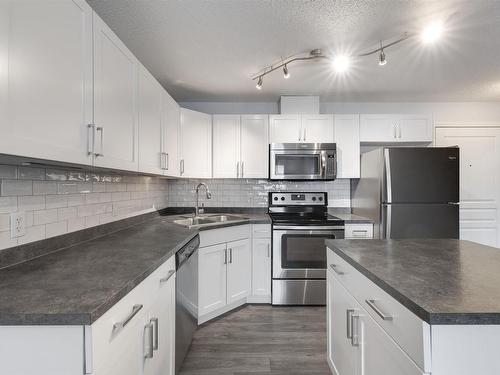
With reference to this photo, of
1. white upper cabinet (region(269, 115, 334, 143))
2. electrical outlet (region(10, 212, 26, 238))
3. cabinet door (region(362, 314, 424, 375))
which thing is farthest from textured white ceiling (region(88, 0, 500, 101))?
cabinet door (region(362, 314, 424, 375))

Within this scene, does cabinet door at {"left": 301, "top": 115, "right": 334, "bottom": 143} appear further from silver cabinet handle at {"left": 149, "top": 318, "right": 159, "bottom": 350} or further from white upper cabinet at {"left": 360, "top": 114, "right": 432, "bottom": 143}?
silver cabinet handle at {"left": 149, "top": 318, "right": 159, "bottom": 350}

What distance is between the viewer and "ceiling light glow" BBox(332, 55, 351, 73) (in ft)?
7.55

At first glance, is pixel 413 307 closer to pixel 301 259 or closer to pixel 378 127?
pixel 301 259

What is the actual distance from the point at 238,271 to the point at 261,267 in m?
0.26

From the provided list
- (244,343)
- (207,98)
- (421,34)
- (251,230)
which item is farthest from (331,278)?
(207,98)

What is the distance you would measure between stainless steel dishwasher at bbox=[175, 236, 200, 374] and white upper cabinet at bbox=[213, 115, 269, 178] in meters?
1.23

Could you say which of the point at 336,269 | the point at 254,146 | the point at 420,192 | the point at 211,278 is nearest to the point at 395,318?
the point at 336,269

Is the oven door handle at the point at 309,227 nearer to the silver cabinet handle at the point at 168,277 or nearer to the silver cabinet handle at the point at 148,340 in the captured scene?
the silver cabinet handle at the point at 168,277

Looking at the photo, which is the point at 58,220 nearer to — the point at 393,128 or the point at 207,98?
the point at 207,98

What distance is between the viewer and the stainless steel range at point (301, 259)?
2.76m

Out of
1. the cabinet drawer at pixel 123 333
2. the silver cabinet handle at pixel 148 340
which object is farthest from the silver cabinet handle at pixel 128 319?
the silver cabinet handle at pixel 148 340

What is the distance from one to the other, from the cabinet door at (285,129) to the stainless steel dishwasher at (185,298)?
1592mm

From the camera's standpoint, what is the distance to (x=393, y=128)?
3.20 meters

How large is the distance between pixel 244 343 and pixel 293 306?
82 centimetres
